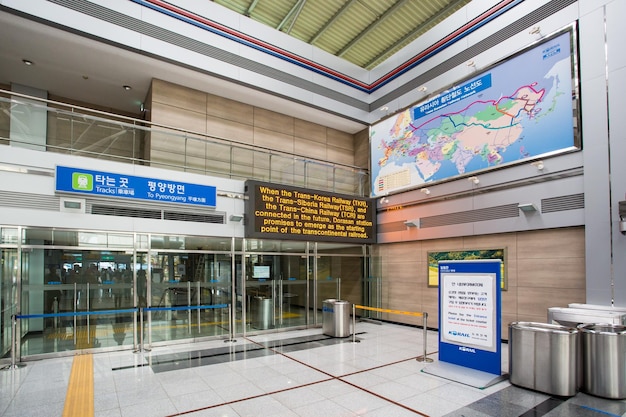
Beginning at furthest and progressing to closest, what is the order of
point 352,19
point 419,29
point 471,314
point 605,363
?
point 419,29 < point 352,19 < point 471,314 < point 605,363

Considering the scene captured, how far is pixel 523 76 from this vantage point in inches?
364

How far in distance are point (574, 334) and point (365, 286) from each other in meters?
7.99

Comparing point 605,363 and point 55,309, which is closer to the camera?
point 605,363

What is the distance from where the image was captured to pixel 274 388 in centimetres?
570

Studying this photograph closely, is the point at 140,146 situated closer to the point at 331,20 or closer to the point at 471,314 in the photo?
the point at 471,314

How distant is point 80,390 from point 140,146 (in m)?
5.47

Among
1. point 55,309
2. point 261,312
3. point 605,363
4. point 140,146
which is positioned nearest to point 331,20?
point 140,146

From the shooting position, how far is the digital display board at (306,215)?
1034cm

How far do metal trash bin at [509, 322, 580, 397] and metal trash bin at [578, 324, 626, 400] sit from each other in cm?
17

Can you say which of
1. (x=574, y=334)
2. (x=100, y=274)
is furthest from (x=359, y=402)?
(x=100, y=274)

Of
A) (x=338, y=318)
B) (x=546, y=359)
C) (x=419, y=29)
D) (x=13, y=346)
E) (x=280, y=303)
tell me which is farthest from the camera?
(x=419, y=29)

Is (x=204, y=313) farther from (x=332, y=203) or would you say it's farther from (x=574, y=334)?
(x=574, y=334)

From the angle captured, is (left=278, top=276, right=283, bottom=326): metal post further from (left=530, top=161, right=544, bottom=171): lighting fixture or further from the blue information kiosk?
(left=530, top=161, right=544, bottom=171): lighting fixture

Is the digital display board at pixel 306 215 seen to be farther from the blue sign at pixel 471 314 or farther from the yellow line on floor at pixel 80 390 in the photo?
the blue sign at pixel 471 314
